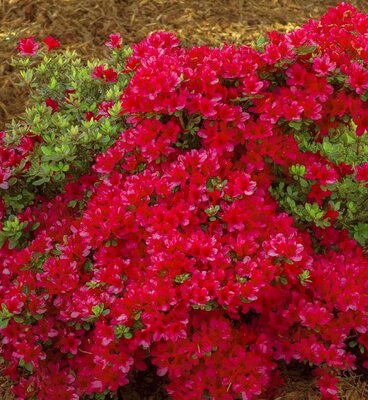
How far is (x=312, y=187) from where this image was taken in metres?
2.76

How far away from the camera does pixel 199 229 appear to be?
8.41ft

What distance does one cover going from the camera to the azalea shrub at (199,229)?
2.49 m

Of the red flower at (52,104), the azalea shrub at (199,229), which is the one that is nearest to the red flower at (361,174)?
the azalea shrub at (199,229)

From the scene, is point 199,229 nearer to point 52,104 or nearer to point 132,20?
point 52,104

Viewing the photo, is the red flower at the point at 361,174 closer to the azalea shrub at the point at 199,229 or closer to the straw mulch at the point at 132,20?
the azalea shrub at the point at 199,229

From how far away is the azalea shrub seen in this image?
8.18 ft

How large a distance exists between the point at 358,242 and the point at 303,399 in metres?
0.68

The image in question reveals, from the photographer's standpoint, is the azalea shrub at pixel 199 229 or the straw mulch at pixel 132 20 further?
the straw mulch at pixel 132 20

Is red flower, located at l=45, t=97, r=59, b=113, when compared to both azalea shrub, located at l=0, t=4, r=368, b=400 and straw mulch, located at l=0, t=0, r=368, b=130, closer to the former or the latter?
azalea shrub, located at l=0, t=4, r=368, b=400

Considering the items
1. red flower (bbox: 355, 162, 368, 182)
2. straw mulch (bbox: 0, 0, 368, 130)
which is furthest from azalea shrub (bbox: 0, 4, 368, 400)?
straw mulch (bbox: 0, 0, 368, 130)

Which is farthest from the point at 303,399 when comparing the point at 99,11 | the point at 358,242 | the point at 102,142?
the point at 99,11

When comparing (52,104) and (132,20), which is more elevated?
(52,104)

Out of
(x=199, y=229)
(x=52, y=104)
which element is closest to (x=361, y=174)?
(x=199, y=229)

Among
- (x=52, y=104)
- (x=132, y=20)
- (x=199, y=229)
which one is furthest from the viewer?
(x=132, y=20)
